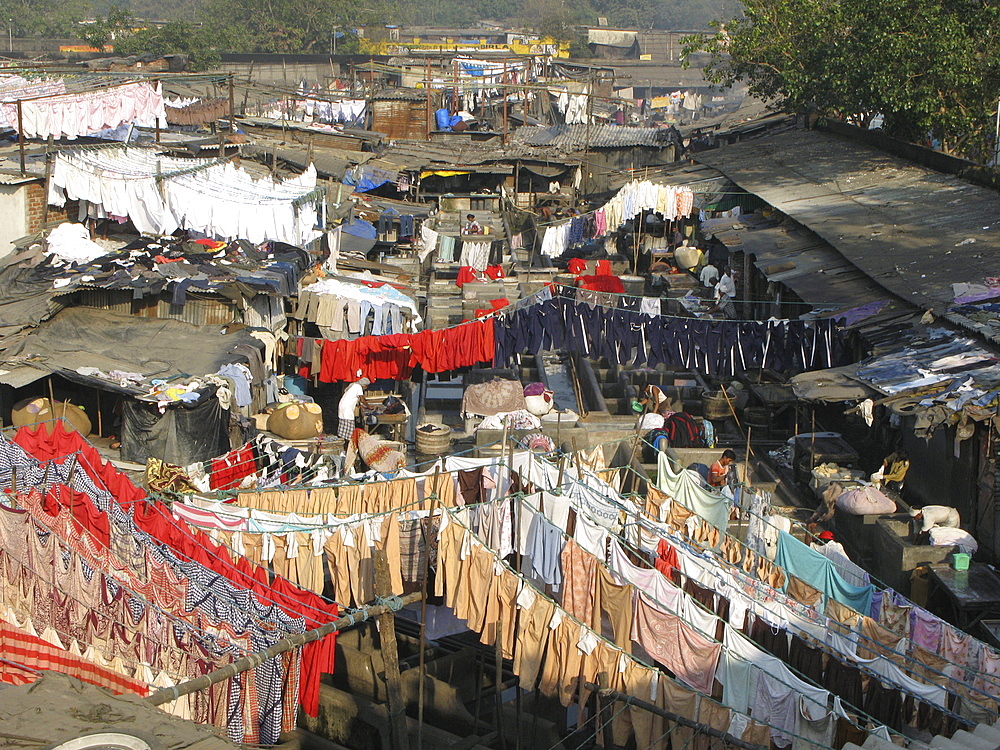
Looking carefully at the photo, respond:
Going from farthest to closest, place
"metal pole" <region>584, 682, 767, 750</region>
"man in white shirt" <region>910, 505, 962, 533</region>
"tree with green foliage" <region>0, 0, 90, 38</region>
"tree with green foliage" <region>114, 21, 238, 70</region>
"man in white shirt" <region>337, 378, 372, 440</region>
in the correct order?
"tree with green foliage" <region>0, 0, 90, 38</region>
"tree with green foliage" <region>114, 21, 238, 70</region>
"man in white shirt" <region>337, 378, 372, 440</region>
"man in white shirt" <region>910, 505, 962, 533</region>
"metal pole" <region>584, 682, 767, 750</region>

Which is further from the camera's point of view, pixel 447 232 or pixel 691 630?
pixel 447 232

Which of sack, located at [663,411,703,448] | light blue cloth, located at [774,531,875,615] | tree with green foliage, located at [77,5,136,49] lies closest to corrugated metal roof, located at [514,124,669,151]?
sack, located at [663,411,703,448]

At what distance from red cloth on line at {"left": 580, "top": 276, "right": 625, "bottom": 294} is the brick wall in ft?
37.0

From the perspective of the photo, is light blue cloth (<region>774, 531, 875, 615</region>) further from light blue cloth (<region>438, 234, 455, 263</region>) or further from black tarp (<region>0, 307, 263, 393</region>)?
light blue cloth (<region>438, 234, 455, 263</region>)

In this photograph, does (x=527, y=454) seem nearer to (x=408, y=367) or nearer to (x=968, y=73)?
(x=408, y=367)

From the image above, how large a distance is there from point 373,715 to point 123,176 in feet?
41.7

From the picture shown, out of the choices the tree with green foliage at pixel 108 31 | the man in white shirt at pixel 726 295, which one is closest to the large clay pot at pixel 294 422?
the man in white shirt at pixel 726 295

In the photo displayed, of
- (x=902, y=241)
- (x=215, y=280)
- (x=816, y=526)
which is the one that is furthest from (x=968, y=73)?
(x=215, y=280)

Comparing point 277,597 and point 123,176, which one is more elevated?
point 123,176

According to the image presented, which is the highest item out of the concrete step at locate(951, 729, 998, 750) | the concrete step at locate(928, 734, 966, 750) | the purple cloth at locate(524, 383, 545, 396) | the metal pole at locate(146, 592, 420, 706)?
the metal pole at locate(146, 592, 420, 706)

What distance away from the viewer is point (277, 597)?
10117 mm

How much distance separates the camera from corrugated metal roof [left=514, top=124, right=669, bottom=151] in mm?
39250

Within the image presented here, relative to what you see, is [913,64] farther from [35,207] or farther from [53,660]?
[53,660]

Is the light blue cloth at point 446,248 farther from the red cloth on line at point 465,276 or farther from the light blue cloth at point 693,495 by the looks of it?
the light blue cloth at point 693,495
